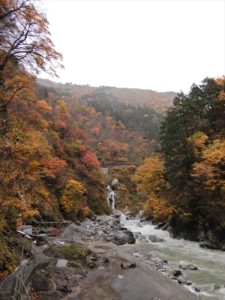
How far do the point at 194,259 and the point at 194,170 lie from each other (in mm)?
8155

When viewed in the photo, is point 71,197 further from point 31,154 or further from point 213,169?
point 31,154

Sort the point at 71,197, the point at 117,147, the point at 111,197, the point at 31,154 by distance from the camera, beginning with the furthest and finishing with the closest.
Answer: the point at 117,147 < the point at 111,197 < the point at 71,197 < the point at 31,154

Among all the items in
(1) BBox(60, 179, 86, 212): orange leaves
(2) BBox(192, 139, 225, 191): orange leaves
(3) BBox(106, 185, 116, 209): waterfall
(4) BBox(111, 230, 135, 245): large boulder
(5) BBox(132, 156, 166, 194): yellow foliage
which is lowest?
(3) BBox(106, 185, 116, 209): waterfall

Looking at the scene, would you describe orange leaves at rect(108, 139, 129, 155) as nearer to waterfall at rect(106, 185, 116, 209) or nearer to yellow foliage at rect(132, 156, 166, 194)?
waterfall at rect(106, 185, 116, 209)

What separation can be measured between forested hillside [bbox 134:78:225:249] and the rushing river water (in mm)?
1454

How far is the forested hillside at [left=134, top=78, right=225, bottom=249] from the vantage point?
2292 cm

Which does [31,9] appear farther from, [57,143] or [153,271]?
[57,143]

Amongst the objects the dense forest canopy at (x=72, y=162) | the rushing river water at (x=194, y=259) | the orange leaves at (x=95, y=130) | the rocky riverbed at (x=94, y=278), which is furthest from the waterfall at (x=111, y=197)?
the rocky riverbed at (x=94, y=278)

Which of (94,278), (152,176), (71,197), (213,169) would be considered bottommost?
(71,197)

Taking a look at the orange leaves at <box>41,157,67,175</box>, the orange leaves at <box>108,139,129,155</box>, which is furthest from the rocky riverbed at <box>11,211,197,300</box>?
the orange leaves at <box>108,139,129,155</box>

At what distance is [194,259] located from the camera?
1850 cm

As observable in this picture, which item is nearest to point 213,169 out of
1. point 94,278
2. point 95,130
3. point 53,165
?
point 94,278

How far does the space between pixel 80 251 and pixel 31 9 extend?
11.7 metres

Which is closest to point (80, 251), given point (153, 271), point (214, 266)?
point (153, 271)
